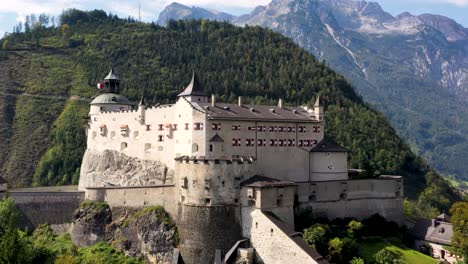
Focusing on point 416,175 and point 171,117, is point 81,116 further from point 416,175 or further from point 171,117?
point 416,175

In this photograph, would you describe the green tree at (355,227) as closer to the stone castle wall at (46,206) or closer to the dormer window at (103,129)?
the stone castle wall at (46,206)

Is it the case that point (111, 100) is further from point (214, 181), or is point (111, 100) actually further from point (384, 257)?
point (384, 257)

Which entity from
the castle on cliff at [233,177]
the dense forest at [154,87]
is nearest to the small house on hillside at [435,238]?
the castle on cliff at [233,177]

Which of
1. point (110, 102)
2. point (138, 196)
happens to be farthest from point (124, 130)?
point (138, 196)

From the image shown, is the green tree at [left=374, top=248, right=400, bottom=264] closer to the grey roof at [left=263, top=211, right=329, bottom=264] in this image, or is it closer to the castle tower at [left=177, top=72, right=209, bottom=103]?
the grey roof at [left=263, top=211, right=329, bottom=264]

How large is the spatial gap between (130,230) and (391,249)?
30.3 meters

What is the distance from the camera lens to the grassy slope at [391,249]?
61219mm

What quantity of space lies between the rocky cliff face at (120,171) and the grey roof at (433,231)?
32.6m

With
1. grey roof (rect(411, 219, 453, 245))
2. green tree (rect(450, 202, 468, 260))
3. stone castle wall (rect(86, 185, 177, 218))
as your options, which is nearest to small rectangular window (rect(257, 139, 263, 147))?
stone castle wall (rect(86, 185, 177, 218))

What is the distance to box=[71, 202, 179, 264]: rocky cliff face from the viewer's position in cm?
6194

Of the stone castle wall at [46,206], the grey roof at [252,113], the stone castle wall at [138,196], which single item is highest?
the grey roof at [252,113]

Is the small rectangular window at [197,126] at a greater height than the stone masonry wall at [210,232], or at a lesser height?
greater

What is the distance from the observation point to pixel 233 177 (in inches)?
2362

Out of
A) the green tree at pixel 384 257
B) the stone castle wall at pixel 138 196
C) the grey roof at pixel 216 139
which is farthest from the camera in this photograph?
the stone castle wall at pixel 138 196
